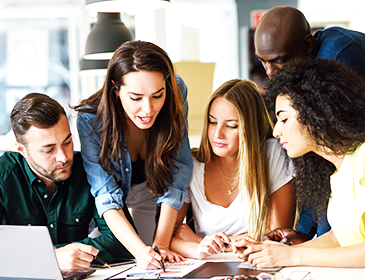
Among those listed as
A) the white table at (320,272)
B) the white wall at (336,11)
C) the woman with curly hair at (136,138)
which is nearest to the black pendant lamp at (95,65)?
the woman with curly hair at (136,138)

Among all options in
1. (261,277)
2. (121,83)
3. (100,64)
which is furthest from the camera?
(100,64)

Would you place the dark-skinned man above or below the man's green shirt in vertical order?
above

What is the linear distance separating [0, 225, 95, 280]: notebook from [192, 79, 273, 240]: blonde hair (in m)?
0.91

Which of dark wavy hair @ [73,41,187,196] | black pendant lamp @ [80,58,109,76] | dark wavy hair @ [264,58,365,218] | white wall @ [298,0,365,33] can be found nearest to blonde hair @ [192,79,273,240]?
dark wavy hair @ [73,41,187,196]

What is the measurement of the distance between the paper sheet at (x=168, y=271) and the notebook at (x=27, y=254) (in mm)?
238

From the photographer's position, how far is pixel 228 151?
183 cm

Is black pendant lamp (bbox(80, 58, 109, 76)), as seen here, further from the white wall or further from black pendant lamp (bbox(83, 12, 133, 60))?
the white wall

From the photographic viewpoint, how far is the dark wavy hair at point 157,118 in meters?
1.54

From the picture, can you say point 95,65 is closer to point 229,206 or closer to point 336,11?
point 229,206

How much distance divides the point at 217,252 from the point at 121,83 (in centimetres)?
69

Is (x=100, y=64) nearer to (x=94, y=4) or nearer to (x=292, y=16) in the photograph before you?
(x=94, y=4)

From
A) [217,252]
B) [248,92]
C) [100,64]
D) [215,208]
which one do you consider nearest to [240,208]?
[215,208]

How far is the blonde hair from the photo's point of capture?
5.83 ft

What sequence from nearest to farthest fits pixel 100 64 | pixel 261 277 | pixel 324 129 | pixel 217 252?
pixel 261 277
pixel 324 129
pixel 217 252
pixel 100 64
